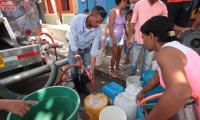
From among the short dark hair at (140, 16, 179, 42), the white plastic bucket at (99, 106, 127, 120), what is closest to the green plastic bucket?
the white plastic bucket at (99, 106, 127, 120)

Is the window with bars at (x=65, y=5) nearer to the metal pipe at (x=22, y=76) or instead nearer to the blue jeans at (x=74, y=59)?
the blue jeans at (x=74, y=59)

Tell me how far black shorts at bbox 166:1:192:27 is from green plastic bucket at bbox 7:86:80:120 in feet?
9.56

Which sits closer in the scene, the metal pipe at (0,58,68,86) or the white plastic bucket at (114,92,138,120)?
the white plastic bucket at (114,92,138,120)

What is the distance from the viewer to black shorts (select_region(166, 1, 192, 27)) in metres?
3.04

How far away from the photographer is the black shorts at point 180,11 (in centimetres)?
304

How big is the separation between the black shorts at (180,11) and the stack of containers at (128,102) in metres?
2.16

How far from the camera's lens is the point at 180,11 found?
3176 mm

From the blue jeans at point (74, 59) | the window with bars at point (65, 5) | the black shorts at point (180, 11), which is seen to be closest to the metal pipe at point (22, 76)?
the blue jeans at point (74, 59)

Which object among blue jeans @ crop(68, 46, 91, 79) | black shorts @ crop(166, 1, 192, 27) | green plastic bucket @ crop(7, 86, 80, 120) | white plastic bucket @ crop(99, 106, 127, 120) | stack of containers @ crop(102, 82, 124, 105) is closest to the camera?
green plastic bucket @ crop(7, 86, 80, 120)

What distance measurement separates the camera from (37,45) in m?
2.36

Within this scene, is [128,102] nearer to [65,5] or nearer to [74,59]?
[74,59]

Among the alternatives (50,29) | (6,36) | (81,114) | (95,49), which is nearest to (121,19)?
(95,49)

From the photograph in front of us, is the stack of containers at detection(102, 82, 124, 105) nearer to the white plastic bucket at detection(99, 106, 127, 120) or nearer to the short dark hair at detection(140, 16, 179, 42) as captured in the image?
the white plastic bucket at detection(99, 106, 127, 120)

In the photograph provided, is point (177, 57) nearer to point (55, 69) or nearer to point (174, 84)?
point (174, 84)
